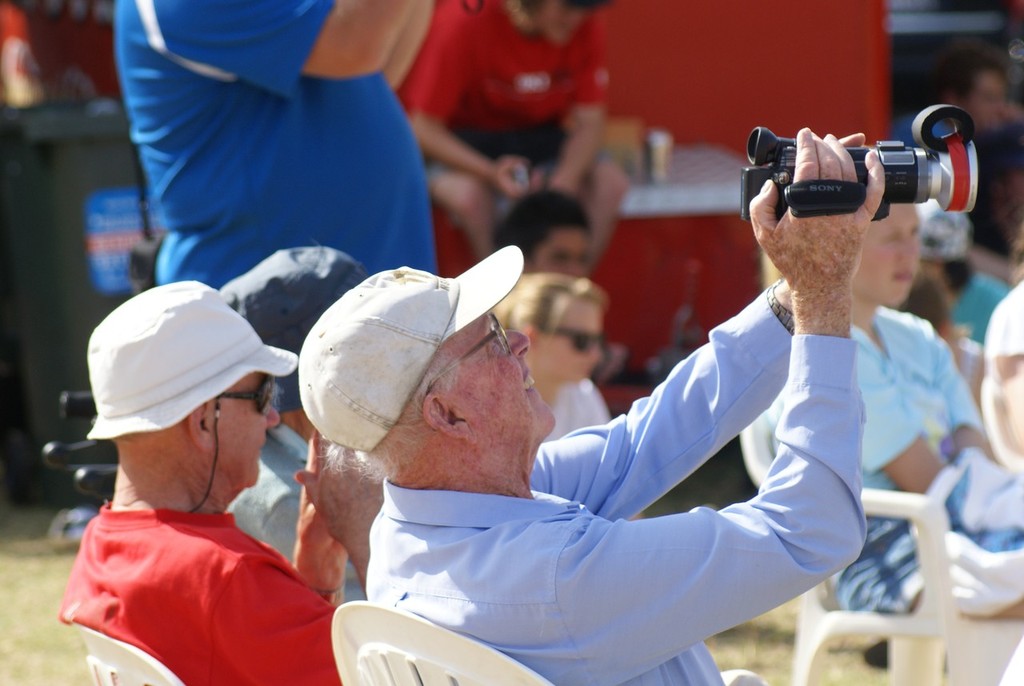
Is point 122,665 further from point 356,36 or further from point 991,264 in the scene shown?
point 991,264

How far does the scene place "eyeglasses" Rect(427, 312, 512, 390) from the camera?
178cm

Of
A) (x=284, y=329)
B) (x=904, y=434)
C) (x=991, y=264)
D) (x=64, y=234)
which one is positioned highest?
(x=284, y=329)

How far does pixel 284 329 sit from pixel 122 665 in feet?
2.26

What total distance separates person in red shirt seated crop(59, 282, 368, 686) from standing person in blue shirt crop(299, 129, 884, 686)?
193mm

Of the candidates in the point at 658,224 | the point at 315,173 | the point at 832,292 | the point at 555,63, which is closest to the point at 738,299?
the point at 658,224

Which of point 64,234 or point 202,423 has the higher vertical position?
point 202,423

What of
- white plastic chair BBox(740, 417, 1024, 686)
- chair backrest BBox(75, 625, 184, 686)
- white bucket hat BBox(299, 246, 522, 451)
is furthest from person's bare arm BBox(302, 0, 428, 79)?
white plastic chair BBox(740, 417, 1024, 686)

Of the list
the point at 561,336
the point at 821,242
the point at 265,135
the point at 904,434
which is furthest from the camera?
the point at 561,336

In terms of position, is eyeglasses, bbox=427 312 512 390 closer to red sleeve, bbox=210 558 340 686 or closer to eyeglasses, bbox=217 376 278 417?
red sleeve, bbox=210 558 340 686

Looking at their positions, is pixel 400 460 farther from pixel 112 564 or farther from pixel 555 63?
pixel 555 63

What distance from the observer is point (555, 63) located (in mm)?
5613

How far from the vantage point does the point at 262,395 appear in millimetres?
2262

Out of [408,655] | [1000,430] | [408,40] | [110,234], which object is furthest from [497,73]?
[408,655]

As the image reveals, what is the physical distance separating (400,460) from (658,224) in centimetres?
413
